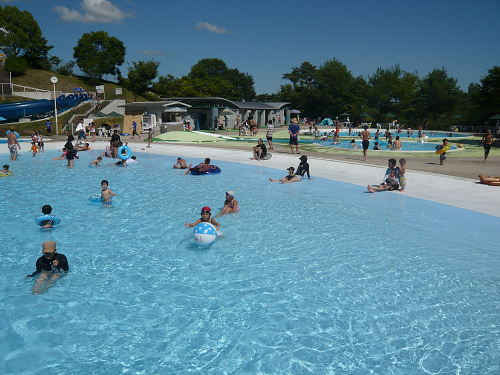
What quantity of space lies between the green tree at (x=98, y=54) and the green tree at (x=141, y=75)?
15495mm

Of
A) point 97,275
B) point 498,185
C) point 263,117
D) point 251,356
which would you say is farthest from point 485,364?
point 263,117

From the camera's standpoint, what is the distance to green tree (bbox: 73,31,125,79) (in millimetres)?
79938

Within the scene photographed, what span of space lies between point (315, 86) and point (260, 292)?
242 ft

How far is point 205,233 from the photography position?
8422mm

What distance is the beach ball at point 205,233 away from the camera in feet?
27.6

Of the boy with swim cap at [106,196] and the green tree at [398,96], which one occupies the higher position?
the green tree at [398,96]

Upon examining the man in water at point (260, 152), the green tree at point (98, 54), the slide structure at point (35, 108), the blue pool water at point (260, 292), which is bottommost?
the blue pool water at point (260, 292)

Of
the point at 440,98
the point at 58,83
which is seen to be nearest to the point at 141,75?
the point at 58,83

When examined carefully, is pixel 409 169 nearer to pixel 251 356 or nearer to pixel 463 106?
pixel 251 356

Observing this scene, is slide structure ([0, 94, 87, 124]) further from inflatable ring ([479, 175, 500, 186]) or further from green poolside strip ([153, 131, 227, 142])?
inflatable ring ([479, 175, 500, 186])

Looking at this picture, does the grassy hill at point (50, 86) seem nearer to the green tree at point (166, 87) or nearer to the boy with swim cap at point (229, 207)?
the green tree at point (166, 87)

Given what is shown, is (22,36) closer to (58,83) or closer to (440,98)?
(58,83)

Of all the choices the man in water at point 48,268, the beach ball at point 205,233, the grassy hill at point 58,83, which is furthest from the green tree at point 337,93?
the man in water at point 48,268

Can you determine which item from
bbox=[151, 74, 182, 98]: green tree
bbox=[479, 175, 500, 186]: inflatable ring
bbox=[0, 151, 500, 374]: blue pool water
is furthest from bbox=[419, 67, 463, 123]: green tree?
bbox=[0, 151, 500, 374]: blue pool water
